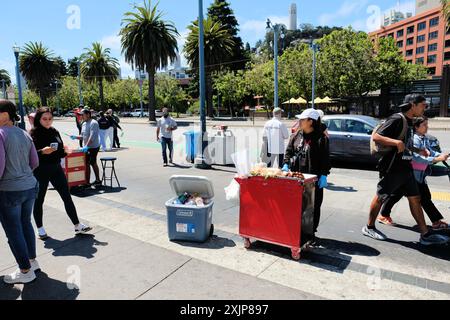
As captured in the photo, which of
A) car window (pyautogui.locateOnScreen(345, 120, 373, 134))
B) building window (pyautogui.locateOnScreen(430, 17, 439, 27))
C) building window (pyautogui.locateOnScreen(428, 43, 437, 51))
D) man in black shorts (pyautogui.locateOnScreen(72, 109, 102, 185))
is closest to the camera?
man in black shorts (pyautogui.locateOnScreen(72, 109, 102, 185))

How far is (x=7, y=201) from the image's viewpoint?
362 cm

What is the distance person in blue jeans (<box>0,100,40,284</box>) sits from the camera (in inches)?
142

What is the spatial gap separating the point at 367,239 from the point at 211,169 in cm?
615

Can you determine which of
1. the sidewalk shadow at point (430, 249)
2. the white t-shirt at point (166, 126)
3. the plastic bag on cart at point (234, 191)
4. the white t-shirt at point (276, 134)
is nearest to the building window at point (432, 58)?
the white t-shirt at point (166, 126)

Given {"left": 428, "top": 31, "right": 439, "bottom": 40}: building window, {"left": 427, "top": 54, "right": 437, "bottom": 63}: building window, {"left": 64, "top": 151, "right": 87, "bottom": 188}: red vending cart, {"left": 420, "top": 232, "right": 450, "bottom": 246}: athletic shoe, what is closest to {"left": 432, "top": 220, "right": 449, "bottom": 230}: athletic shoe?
{"left": 420, "top": 232, "right": 450, "bottom": 246}: athletic shoe

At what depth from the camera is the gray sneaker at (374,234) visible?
4956 mm

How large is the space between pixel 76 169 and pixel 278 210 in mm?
5423

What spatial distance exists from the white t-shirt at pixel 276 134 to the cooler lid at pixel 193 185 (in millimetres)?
3301

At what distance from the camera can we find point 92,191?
8.01 metres

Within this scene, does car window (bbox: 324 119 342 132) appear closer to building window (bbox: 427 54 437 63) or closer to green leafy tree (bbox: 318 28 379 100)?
green leafy tree (bbox: 318 28 379 100)

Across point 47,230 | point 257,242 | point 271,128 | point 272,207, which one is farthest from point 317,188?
point 47,230

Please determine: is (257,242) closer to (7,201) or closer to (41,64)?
(7,201)

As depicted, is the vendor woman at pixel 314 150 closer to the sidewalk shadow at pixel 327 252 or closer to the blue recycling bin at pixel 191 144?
the sidewalk shadow at pixel 327 252

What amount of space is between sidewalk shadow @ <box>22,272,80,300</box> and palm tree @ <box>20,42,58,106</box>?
5475 cm
